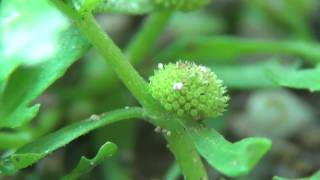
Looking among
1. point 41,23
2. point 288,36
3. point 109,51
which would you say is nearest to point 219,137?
point 109,51

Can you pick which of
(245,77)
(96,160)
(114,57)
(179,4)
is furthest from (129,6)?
(245,77)

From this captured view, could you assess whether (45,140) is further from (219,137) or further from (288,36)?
(288,36)

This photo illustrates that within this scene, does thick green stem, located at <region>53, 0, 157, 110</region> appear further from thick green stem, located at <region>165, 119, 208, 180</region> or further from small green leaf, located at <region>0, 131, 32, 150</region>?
small green leaf, located at <region>0, 131, 32, 150</region>

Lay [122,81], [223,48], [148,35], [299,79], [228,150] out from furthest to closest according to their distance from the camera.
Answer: [223,48] → [148,35] → [299,79] → [122,81] → [228,150]

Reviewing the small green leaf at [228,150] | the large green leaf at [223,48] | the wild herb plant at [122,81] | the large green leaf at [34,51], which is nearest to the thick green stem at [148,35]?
the large green leaf at [223,48]

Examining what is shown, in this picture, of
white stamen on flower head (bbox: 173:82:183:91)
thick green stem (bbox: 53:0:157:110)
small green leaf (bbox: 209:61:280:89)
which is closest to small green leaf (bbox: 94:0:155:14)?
thick green stem (bbox: 53:0:157:110)

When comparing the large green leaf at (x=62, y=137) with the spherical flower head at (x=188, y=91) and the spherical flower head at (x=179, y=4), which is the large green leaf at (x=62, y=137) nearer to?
the spherical flower head at (x=188, y=91)

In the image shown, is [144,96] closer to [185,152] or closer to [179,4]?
[185,152]
